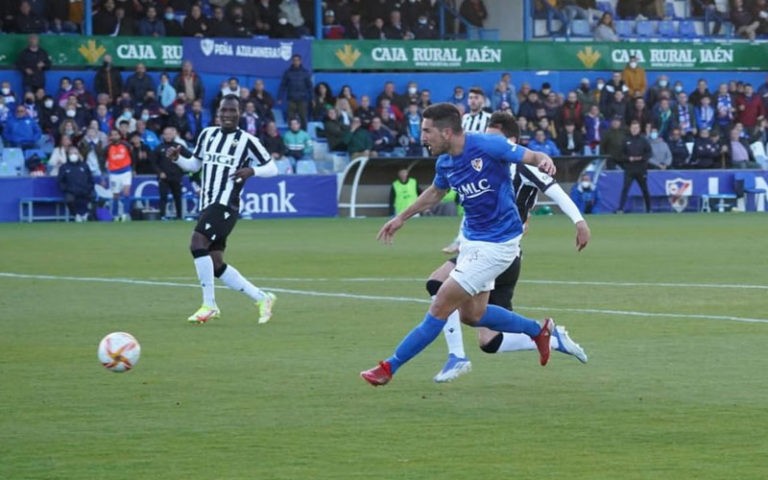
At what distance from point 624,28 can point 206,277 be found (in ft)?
111

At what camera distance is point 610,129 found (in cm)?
3959

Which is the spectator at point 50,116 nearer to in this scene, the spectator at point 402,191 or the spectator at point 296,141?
the spectator at point 296,141

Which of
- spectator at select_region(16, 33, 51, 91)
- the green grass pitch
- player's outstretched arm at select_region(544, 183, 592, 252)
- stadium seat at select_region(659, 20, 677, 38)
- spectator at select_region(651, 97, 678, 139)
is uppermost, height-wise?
→ stadium seat at select_region(659, 20, 677, 38)

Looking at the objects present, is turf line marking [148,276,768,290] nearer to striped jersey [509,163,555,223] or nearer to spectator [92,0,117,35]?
striped jersey [509,163,555,223]

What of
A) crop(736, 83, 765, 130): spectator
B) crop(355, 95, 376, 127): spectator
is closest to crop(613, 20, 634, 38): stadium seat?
crop(736, 83, 765, 130): spectator

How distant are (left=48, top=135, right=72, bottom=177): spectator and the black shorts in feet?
63.1

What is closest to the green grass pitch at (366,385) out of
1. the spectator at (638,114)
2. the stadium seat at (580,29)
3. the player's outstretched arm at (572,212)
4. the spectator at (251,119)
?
the player's outstretched arm at (572,212)

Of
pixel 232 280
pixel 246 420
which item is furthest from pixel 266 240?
pixel 246 420

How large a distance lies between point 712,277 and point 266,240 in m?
10.3

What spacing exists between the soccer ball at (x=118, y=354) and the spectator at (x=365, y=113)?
27.9m

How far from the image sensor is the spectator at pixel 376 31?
4231 cm

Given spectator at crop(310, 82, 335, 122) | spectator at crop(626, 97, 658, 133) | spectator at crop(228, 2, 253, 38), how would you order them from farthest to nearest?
spectator at crop(626, 97, 658, 133) → spectator at crop(228, 2, 253, 38) → spectator at crop(310, 82, 335, 122)

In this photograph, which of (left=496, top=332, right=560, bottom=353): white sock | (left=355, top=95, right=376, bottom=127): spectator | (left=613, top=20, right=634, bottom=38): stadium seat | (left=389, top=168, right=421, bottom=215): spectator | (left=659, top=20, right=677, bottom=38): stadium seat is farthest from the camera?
(left=659, top=20, right=677, bottom=38): stadium seat

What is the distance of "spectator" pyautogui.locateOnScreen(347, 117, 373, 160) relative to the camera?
124ft
